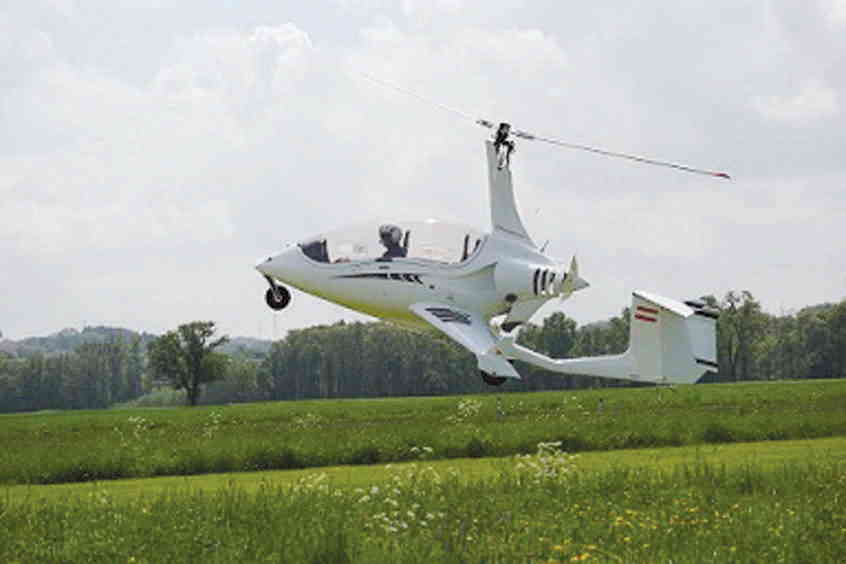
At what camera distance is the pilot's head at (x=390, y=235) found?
18.3 metres

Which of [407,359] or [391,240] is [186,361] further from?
[391,240]

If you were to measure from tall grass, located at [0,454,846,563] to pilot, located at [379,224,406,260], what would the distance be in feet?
12.2

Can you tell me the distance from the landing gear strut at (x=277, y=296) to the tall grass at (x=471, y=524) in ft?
10.5

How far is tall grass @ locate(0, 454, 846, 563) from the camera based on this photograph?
17469 mm

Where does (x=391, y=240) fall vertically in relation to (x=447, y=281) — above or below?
above

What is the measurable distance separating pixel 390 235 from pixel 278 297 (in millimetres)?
2370

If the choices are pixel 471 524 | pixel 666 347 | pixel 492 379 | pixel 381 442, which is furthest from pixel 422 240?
pixel 381 442

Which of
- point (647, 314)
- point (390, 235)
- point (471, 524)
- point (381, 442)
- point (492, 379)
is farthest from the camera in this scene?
point (381, 442)

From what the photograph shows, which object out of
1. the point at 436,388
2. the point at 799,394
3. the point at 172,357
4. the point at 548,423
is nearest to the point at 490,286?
the point at 548,423

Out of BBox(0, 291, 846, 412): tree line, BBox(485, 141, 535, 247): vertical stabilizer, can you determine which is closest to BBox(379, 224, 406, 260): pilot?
BBox(485, 141, 535, 247): vertical stabilizer

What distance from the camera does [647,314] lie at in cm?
1756

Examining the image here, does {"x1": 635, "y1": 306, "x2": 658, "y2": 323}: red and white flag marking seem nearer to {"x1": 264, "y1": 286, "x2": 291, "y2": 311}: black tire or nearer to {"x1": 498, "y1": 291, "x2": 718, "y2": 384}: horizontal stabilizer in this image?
{"x1": 498, "y1": 291, "x2": 718, "y2": 384}: horizontal stabilizer

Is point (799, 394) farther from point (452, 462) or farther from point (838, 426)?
point (452, 462)

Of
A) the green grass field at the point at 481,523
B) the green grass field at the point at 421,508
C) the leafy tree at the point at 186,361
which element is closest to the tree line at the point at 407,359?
the leafy tree at the point at 186,361
